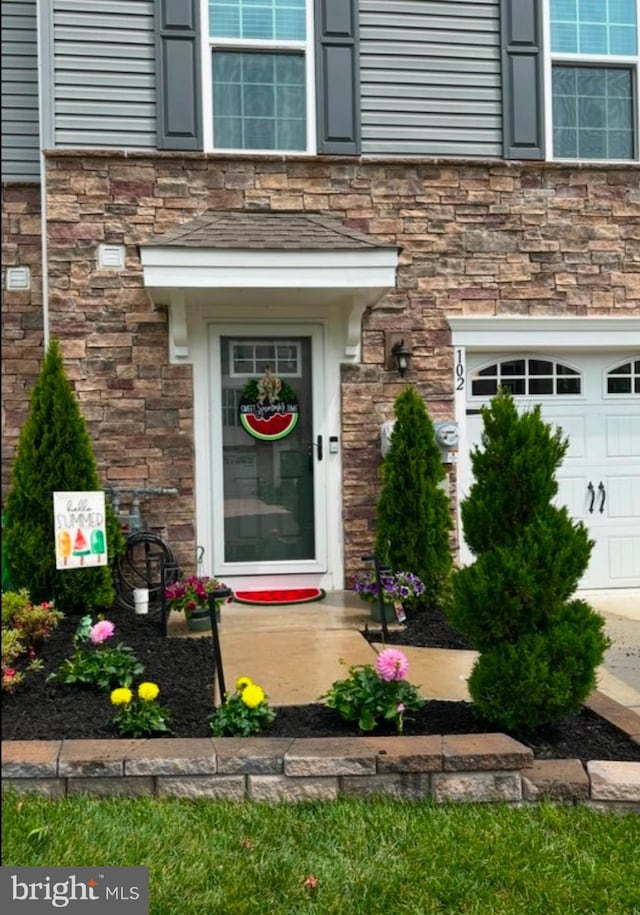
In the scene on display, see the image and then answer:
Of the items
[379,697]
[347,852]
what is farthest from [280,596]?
[347,852]

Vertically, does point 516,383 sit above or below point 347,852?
above

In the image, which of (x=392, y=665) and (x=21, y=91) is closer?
(x=392, y=665)

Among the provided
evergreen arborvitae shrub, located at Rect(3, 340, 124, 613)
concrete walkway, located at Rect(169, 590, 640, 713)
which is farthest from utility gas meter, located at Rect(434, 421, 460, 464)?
evergreen arborvitae shrub, located at Rect(3, 340, 124, 613)

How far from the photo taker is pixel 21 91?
273 inches

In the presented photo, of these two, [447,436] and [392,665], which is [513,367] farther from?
[392,665]

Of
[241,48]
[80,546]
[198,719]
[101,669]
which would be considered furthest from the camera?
[241,48]

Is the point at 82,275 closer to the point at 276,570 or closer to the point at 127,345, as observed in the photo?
the point at 127,345

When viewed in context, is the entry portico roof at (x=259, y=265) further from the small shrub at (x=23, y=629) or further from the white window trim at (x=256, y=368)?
the small shrub at (x=23, y=629)

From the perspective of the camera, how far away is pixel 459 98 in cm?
699

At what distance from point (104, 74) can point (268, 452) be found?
3.31 m

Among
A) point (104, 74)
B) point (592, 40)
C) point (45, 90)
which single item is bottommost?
point (45, 90)

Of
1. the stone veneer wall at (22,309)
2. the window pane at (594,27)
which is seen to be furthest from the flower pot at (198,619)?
the window pane at (594,27)

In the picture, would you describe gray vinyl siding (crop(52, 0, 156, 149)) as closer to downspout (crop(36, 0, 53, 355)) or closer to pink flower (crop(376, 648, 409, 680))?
downspout (crop(36, 0, 53, 355))

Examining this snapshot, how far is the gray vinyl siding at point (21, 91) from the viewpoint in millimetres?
6914
